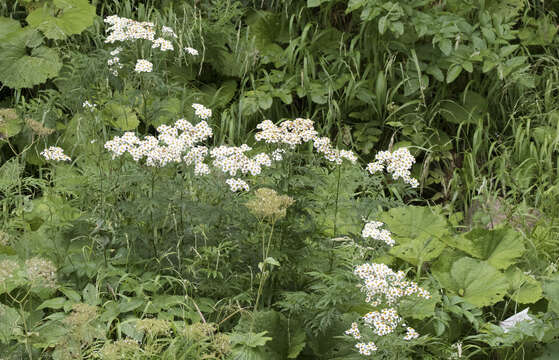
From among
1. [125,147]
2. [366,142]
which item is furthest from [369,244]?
[366,142]

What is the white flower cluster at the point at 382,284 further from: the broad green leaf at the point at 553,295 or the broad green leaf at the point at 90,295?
the broad green leaf at the point at 90,295

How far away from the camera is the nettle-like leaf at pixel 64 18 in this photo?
4324mm

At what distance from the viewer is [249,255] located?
9.48ft

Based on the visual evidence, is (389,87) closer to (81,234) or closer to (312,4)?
(312,4)

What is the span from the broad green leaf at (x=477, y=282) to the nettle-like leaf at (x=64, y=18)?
2607mm

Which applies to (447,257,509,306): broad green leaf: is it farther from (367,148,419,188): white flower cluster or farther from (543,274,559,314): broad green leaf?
(367,148,419,188): white flower cluster

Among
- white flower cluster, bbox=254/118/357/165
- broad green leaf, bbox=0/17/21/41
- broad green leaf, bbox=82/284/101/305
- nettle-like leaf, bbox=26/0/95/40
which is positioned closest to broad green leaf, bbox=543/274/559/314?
white flower cluster, bbox=254/118/357/165

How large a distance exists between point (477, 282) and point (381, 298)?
73 centimetres

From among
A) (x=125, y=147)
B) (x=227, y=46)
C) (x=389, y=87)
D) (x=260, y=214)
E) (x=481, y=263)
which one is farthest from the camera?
(x=227, y=46)

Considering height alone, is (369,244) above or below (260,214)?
below

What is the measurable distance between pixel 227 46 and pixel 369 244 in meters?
2.25

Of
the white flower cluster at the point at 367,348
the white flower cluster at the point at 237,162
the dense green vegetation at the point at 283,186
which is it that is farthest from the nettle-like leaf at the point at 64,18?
the white flower cluster at the point at 367,348

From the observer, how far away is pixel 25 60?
4.41m

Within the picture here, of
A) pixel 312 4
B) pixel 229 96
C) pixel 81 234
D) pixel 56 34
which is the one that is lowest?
pixel 81 234
